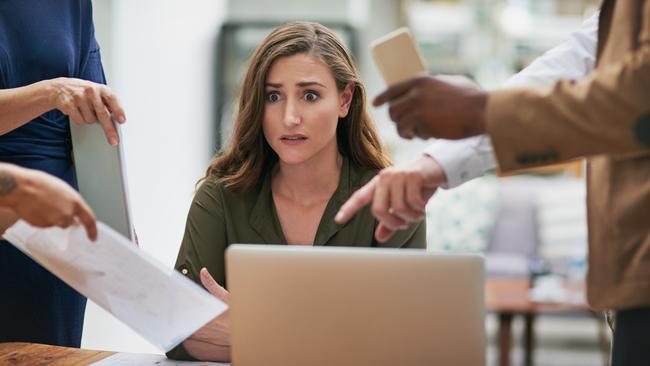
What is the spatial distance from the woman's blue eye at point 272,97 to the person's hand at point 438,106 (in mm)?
749

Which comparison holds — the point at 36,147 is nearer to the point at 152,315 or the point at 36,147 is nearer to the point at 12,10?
the point at 12,10

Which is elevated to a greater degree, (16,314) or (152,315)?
(152,315)

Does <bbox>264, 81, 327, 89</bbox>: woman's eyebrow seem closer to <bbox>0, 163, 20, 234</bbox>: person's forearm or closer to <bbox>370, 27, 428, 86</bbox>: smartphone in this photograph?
<bbox>370, 27, 428, 86</bbox>: smartphone

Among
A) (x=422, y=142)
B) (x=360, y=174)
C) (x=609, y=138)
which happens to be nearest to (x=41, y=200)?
(x=609, y=138)

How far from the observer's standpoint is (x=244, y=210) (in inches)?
76.2

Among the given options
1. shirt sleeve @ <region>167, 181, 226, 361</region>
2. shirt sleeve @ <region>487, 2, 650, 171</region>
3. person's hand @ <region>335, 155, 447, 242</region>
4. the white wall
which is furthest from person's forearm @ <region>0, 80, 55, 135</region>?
the white wall

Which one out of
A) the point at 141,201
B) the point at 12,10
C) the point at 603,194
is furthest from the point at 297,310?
the point at 141,201

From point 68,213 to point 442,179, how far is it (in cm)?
58

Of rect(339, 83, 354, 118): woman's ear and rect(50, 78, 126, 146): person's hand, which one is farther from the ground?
rect(50, 78, 126, 146): person's hand

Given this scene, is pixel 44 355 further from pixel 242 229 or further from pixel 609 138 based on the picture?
pixel 609 138

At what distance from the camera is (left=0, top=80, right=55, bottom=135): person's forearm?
1.66 metres

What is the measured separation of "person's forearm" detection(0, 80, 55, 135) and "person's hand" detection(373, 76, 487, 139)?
762 millimetres

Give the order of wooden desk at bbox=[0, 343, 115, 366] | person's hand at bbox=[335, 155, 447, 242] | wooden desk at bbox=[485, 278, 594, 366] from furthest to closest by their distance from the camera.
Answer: wooden desk at bbox=[485, 278, 594, 366] < wooden desk at bbox=[0, 343, 115, 366] < person's hand at bbox=[335, 155, 447, 242]

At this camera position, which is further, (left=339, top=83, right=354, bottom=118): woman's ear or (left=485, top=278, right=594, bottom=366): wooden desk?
(left=485, top=278, right=594, bottom=366): wooden desk
